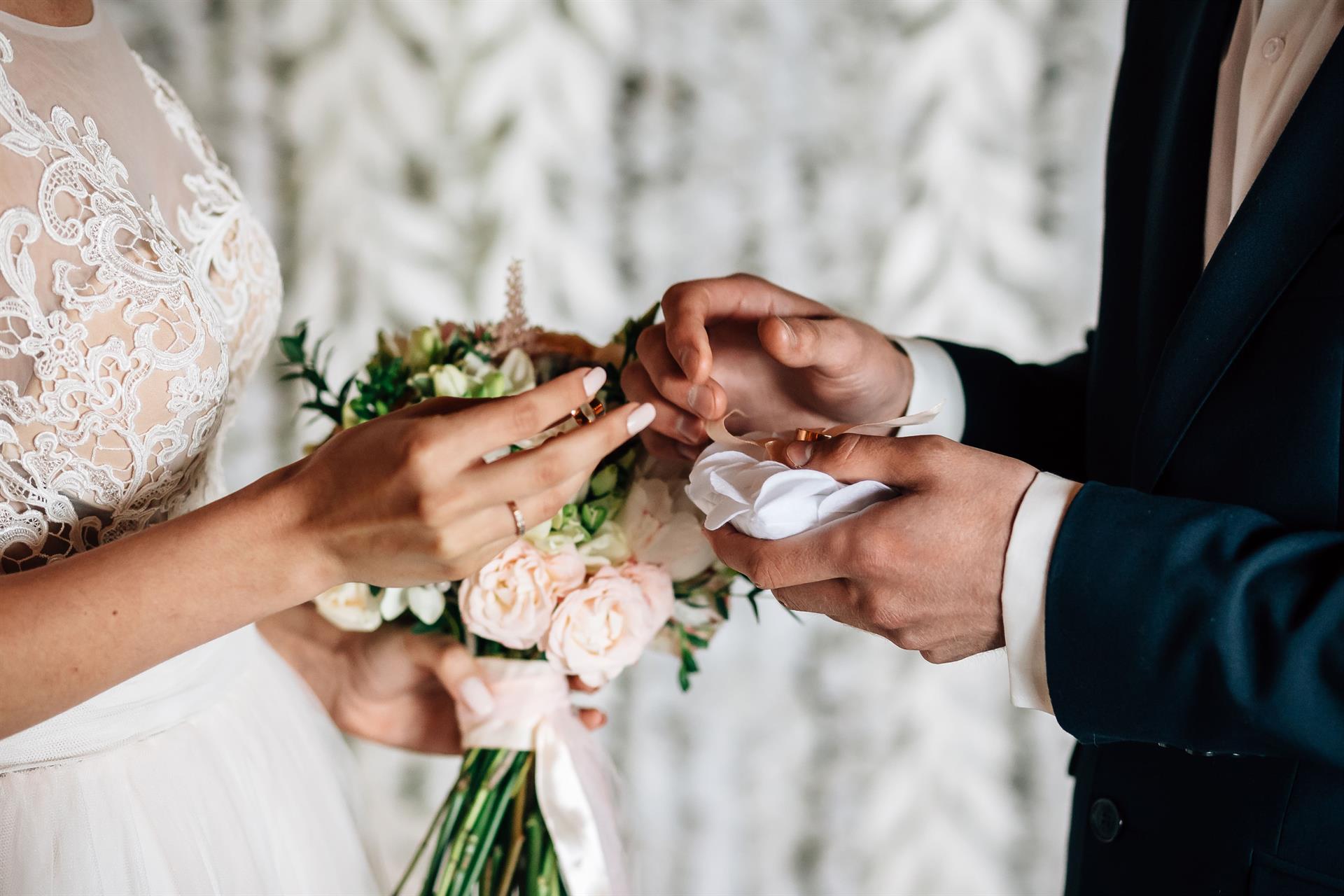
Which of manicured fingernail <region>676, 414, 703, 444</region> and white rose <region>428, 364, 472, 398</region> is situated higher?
white rose <region>428, 364, 472, 398</region>

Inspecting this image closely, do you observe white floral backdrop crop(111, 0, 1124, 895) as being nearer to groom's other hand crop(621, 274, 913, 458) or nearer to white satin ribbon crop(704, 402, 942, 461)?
groom's other hand crop(621, 274, 913, 458)

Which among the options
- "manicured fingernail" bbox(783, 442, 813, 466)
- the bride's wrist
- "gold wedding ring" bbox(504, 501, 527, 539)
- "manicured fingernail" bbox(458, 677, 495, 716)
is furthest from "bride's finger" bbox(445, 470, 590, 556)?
"manicured fingernail" bbox(458, 677, 495, 716)

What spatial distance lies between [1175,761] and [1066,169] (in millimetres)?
1409

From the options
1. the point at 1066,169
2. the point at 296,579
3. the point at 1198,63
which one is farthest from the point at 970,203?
the point at 296,579

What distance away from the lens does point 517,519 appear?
2.83 ft

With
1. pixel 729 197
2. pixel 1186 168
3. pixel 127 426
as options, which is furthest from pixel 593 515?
pixel 729 197

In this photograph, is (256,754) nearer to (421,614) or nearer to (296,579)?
(421,614)

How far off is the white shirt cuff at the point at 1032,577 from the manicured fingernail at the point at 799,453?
0.23 metres

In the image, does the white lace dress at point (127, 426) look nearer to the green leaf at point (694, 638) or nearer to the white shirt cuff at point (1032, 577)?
the green leaf at point (694, 638)

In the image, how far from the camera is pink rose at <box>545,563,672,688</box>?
1.09 metres

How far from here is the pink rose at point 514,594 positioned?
3.53 feet

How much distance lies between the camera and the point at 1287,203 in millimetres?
795

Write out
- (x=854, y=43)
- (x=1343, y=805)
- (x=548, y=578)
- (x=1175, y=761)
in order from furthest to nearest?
(x=854, y=43) < (x=548, y=578) < (x=1175, y=761) < (x=1343, y=805)

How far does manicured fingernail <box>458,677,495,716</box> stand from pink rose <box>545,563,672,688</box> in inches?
4.9
